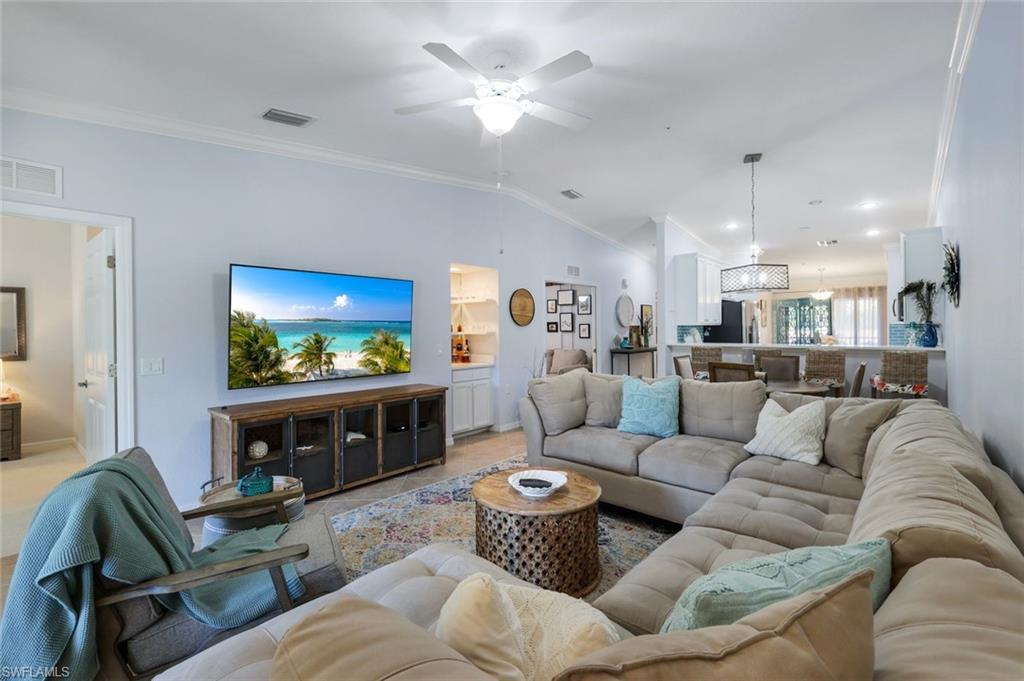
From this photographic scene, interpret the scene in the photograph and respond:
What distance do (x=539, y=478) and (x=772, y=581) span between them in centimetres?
179

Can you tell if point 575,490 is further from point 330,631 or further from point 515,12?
point 515,12

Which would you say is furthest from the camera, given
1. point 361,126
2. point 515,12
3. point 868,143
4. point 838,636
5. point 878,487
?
point 868,143

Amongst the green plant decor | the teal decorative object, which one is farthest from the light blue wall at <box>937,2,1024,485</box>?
the teal decorative object

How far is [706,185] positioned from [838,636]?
563 cm

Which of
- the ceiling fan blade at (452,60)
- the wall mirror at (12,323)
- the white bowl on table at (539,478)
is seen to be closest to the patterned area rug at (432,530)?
the white bowl on table at (539,478)

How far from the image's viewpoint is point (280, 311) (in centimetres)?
387

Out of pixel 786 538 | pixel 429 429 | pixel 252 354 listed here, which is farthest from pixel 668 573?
pixel 252 354

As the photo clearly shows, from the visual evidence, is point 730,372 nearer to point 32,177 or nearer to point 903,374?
point 903,374

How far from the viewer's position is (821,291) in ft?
37.5

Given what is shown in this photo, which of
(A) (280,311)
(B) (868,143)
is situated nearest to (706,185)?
(B) (868,143)

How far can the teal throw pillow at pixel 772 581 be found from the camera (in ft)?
2.93

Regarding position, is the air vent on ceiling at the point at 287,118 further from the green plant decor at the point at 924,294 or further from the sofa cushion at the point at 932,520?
the green plant decor at the point at 924,294

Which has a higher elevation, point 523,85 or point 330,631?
point 523,85

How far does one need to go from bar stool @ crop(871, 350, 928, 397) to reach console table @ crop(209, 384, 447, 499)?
457 cm
